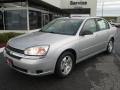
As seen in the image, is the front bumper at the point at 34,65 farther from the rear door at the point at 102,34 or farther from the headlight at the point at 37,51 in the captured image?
the rear door at the point at 102,34

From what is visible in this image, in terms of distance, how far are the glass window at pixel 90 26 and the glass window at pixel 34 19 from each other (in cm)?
1052

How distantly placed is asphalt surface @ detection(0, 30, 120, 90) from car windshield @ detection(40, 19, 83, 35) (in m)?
1.18

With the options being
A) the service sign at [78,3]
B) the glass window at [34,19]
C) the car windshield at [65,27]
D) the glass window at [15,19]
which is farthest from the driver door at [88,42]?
the service sign at [78,3]

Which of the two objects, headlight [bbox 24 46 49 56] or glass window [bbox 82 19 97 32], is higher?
glass window [bbox 82 19 97 32]

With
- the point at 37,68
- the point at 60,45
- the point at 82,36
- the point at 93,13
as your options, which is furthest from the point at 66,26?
the point at 93,13

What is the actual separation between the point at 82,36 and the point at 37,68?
68.5 inches

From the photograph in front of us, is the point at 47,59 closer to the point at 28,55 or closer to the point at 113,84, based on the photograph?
the point at 28,55

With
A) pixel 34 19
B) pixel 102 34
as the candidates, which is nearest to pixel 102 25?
pixel 102 34

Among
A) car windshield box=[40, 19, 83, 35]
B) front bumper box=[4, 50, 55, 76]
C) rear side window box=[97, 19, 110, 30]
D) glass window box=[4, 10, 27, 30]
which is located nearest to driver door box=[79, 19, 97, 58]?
car windshield box=[40, 19, 83, 35]

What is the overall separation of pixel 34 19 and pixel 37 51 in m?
13.1

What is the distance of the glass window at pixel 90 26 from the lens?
493cm

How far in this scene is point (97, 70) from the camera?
15.7ft

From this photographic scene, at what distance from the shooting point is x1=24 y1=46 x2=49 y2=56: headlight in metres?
3.58

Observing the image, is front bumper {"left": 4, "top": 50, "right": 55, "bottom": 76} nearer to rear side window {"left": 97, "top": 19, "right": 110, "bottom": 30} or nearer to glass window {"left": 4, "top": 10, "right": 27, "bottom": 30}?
rear side window {"left": 97, "top": 19, "right": 110, "bottom": 30}
